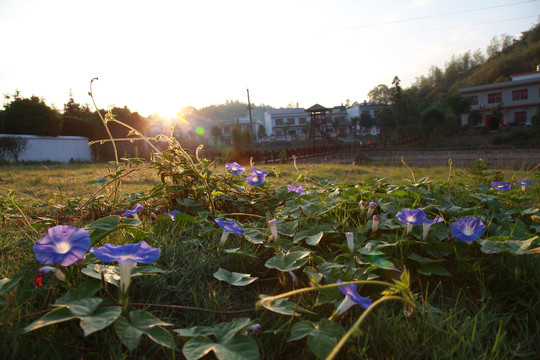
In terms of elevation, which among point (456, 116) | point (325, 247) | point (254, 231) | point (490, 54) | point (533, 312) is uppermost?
point (490, 54)

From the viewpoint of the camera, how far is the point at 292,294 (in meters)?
0.82

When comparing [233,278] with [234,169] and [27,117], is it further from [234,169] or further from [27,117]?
[27,117]

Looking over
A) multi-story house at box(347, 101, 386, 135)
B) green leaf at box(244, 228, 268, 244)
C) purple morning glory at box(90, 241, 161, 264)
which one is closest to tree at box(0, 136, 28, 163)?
green leaf at box(244, 228, 268, 244)

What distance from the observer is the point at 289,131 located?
168 feet

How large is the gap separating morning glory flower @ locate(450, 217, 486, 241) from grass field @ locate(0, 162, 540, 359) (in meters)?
0.03

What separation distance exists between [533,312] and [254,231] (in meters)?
0.95

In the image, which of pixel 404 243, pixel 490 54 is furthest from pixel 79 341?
pixel 490 54

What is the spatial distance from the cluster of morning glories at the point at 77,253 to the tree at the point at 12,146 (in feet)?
47.4

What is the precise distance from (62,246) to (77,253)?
0.04m

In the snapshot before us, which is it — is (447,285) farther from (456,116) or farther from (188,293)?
(456,116)

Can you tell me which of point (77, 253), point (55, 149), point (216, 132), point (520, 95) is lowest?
point (77, 253)

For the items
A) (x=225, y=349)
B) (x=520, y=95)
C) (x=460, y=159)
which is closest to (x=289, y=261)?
(x=225, y=349)

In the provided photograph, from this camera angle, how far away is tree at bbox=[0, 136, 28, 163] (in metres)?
12.2

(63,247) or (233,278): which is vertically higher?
(63,247)
